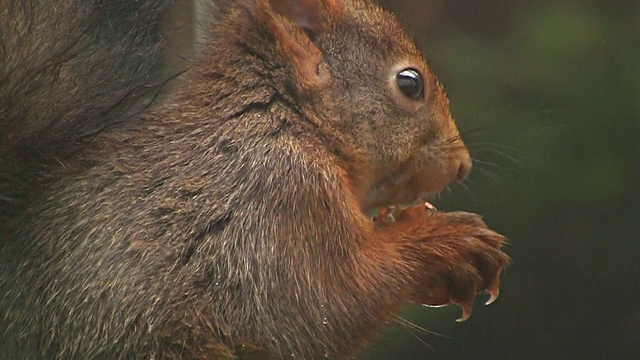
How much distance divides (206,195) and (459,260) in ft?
1.58

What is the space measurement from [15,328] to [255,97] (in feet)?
1.81

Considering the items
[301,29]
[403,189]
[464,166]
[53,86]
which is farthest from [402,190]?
[53,86]

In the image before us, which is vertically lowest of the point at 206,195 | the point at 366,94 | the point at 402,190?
the point at 206,195

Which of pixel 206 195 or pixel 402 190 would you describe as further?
pixel 402 190

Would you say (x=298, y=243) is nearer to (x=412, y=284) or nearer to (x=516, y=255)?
(x=412, y=284)

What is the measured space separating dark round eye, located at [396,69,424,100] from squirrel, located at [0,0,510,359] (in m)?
0.03

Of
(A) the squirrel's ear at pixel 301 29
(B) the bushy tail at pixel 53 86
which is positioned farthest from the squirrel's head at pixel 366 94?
(B) the bushy tail at pixel 53 86

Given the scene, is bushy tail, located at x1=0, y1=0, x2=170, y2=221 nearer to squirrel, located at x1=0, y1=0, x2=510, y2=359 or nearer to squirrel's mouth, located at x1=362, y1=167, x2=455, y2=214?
squirrel, located at x1=0, y1=0, x2=510, y2=359

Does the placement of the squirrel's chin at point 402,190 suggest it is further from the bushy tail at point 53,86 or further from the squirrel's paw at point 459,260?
the bushy tail at point 53,86

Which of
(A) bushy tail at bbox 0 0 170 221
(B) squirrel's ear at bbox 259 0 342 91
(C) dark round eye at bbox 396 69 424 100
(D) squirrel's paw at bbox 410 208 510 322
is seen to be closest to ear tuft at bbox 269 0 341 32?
(B) squirrel's ear at bbox 259 0 342 91

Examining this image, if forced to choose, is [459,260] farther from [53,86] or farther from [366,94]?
[53,86]

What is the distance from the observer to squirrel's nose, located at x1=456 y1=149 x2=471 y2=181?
240 centimetres

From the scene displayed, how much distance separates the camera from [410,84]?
7.84 ft

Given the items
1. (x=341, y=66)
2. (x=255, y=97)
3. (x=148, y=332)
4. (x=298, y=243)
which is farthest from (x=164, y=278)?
(x=341, y=66)
